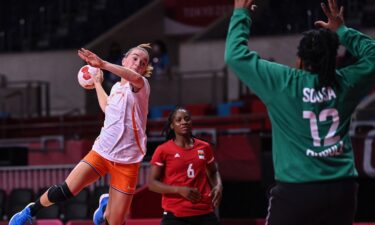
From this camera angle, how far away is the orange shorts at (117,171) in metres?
7.71

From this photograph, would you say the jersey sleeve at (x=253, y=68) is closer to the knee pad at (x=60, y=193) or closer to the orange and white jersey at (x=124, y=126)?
the orange and white jersey at (x=124, y=126)

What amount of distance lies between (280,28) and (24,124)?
6.07m

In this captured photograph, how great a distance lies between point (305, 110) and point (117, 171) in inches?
139

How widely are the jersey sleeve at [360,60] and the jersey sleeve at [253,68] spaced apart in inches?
13.1

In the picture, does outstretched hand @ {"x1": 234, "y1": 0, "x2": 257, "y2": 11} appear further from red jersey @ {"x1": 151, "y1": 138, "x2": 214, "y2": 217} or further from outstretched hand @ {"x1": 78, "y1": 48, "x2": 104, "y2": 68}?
red jersey @ {"x1": 151, "y1": 138, "x2": 214, "y2": 217}

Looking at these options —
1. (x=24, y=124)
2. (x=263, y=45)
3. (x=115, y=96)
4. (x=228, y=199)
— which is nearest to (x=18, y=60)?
(x=24, y=124)

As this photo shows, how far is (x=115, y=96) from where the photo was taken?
7711 mm

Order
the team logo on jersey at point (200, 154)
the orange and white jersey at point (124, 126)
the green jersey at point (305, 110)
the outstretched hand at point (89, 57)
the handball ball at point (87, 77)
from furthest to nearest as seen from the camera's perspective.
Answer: the team logo on jersey at point (200, 154), the handball ball at point (87, 77), the orange and white jersey at point (124, 126), the outstretched hand at point (89, 57), the green jersey at point (305, 110)

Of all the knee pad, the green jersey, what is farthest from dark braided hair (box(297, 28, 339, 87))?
the knee pad

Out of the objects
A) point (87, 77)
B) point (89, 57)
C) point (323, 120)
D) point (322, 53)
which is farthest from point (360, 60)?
point (87, 77)

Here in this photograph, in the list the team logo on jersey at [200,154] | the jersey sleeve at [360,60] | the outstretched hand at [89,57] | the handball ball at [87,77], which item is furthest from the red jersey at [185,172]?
the jersey sleeve at [360,60]

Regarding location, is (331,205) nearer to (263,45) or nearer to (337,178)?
(337,178)

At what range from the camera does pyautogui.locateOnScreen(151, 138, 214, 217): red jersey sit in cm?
812

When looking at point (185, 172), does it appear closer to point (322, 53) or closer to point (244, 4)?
point (244, 4)
